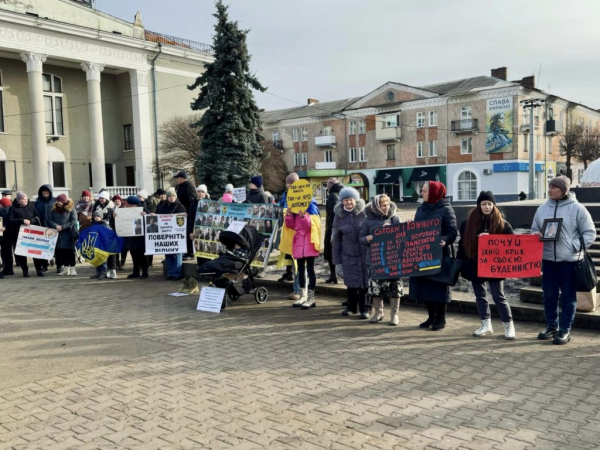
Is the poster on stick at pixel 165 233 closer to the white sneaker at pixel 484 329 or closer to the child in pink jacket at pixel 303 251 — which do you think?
the child in pink jacket at pixel 303 251

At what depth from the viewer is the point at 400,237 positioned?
291 inches

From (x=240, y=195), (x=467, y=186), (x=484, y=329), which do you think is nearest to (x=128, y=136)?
(x=240, y=195)

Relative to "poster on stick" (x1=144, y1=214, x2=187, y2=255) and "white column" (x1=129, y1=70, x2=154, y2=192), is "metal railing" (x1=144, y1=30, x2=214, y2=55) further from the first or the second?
"poster on stick" (x1=144, y1=214, x2=187, y2=255)

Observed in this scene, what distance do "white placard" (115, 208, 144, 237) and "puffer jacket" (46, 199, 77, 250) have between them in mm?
1396

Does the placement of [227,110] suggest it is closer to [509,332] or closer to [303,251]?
[303,251]

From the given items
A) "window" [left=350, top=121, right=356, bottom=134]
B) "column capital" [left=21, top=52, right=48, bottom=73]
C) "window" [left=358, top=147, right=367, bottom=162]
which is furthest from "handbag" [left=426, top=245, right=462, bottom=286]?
"window" [left=350, top=121, right=356, bottom=134]

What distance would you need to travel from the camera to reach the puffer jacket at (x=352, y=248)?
7816 millimetres

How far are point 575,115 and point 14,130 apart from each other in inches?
2276

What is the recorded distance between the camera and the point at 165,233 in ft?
38.3

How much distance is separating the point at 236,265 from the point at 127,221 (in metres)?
4.48

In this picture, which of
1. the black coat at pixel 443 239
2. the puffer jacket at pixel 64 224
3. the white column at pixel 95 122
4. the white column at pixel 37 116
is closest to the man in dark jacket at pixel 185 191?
the puffer jacket at pixel 64 224

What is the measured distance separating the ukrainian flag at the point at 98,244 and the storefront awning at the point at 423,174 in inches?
1830

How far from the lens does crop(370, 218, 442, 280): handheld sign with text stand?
7066mm

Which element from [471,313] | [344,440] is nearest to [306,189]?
[471,313]
